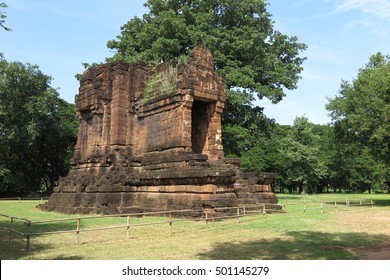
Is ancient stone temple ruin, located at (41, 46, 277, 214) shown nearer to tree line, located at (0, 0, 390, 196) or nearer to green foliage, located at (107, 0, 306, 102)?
tree line, located at (0, 0, 390, 196)

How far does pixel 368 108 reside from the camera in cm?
2244

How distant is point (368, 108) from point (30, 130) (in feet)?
89.2

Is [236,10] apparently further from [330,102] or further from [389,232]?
[389,232]

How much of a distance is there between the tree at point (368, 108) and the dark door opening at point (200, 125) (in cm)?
1005

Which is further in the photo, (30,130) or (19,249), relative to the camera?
(30,130)

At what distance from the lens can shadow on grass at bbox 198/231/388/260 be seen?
7145 millimetres

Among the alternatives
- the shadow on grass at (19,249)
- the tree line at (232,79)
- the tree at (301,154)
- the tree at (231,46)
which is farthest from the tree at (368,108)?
the tree at (301,154)

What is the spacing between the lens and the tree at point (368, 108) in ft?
68.1

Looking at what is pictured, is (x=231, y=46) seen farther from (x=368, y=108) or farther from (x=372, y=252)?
(x=372, y=252)

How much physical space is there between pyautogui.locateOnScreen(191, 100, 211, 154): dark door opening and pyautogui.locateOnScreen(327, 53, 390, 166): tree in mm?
10049

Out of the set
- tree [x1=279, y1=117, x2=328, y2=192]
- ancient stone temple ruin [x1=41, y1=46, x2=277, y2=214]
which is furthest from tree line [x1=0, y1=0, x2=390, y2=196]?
tree [x1=279, y1=117, x2=328, y2=192]

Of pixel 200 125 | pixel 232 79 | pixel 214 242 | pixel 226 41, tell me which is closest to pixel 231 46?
pixel 226 41

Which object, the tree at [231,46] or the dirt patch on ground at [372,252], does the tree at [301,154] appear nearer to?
the tree at [231,46]

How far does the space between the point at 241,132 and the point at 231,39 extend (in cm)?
673
